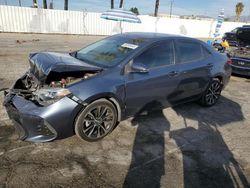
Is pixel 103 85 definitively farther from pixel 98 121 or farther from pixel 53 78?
pixel 53 78

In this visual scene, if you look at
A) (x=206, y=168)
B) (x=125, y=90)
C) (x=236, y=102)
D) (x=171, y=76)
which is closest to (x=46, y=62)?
(x=125, y=90)

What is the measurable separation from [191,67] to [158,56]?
0.84m

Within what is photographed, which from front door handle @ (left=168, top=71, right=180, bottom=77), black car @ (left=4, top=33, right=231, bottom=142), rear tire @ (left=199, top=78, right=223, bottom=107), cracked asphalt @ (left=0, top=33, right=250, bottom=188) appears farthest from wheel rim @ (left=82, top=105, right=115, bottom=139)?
rear tire @ (left=199, top=78, right=223, bottom=107)

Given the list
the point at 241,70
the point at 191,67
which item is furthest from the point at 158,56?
the point at 241,70

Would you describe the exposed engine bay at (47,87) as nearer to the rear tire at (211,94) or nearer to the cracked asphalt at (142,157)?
the cracked asphalt at (142,157)

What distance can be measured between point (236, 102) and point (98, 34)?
18878 mm

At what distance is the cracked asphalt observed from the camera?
2.91 m

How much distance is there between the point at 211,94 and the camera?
17.7ft

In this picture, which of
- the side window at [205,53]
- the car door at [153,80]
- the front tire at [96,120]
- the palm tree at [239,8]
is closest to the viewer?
the front tire at [96,120]

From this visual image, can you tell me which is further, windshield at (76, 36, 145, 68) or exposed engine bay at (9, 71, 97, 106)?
windshield at (76, 36, 145, 68)

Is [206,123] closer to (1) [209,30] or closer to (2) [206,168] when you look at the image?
(2) [206,168]

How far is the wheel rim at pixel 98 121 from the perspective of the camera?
3532 mm

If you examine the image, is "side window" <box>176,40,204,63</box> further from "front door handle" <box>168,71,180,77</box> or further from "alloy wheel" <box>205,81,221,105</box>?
"alloy wheel" <box>205,81,221,105</box>

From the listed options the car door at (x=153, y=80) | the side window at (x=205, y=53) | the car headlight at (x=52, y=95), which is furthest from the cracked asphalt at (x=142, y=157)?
the side window at (x=205, y=53)
